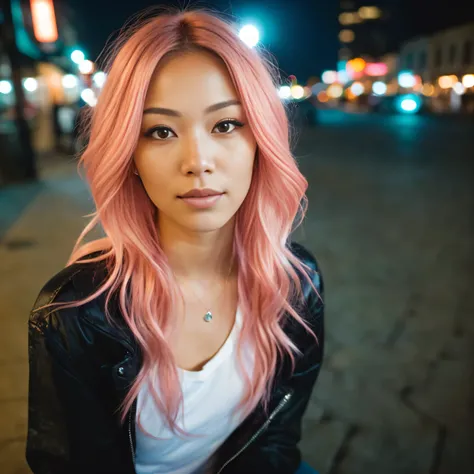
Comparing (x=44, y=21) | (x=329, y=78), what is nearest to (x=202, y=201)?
(x=44, y=21)

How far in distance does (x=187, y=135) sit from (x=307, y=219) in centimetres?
537

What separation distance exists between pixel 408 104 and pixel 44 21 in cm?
2472

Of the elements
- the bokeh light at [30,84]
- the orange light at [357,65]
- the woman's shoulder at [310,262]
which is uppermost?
the orange light at [357,65]

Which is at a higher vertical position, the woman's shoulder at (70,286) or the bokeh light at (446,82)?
the bokeh light at (446,82)

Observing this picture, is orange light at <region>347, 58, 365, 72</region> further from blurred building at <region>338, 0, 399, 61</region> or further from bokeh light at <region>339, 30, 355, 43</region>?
bokeh light at <region>339, 30, 355, 43</region>

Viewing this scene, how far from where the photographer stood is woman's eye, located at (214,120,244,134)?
1.22 meters

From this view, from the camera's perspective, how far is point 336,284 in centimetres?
421

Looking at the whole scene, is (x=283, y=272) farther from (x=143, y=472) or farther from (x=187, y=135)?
(x=143, y=472)

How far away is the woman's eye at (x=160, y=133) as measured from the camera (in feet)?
3.91

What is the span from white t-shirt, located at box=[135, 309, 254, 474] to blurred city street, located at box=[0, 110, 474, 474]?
3.06ft

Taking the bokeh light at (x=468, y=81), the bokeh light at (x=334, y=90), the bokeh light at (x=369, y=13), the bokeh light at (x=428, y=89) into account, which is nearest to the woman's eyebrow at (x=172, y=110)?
the bokeh light at (x=468, y=81)

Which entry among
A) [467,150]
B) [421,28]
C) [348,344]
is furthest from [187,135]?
[421,28]

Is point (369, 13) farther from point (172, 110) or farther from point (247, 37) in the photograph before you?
point (172, 110)

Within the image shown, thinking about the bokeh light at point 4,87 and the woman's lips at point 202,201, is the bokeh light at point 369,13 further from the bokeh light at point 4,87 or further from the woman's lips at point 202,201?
the woman's lips at point 202,201
